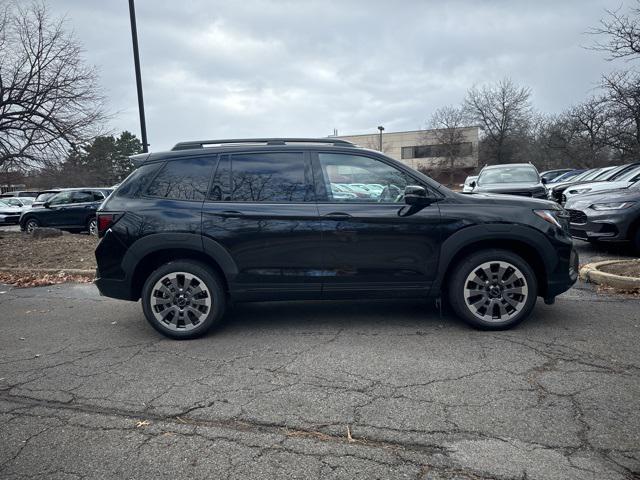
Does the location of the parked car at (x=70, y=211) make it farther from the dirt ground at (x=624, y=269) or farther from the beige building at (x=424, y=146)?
the beige building at (x=424, y=146)

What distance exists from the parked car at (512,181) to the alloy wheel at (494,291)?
7.01 m

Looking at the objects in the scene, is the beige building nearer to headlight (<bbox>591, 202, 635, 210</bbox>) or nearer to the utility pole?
the utility pole

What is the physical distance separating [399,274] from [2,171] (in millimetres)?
16757

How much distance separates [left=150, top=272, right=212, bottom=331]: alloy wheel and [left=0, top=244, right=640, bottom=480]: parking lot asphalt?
24 cm

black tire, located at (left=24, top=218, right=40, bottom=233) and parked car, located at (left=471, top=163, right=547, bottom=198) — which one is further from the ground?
parked car, located at (left=471, top=163, right=547, bottom=198)

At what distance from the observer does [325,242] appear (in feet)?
14.7

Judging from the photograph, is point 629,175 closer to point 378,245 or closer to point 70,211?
point 378,245

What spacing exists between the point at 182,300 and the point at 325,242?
1519 mm

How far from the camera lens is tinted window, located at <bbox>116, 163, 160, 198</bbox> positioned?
4684 millimetres

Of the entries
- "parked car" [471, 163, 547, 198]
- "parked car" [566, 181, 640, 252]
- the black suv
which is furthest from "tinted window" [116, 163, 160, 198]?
"parked car" [471, 163, 547, 198]

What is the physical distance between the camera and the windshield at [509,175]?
480 inches

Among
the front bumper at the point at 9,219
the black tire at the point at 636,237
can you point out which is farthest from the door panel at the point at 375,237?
the front bumper at the point at 9,219

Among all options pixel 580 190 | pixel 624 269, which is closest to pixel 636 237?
pixel 624 269

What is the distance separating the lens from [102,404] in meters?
3.28
